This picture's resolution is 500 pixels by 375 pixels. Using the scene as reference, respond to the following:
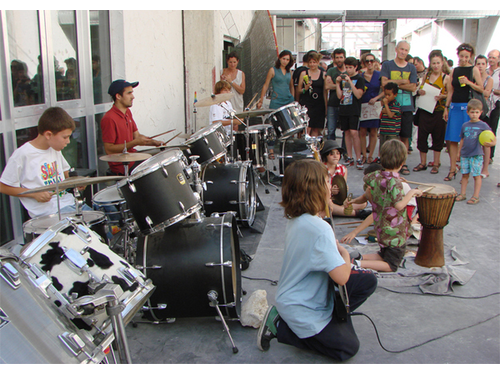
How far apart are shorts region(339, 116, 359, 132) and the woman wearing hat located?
274 centimetres

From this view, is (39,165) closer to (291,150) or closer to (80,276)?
(80,276)

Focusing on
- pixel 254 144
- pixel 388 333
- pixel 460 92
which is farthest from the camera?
pixel 460 92

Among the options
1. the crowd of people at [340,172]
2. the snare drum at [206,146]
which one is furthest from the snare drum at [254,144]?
the snare drum at [206,146]

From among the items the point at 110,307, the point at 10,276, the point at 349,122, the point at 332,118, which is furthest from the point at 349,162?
the point at 10,276

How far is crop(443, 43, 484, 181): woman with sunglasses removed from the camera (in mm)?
6488

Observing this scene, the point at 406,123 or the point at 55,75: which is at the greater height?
the point at 55,75

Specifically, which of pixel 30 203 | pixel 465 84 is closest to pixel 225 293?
pixel 30 203

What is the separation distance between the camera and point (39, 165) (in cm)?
329

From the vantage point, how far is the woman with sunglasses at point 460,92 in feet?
21.3

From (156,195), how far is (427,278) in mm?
2376

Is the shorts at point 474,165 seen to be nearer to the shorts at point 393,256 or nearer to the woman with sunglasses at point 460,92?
the woman with sunglasses at point 460,92

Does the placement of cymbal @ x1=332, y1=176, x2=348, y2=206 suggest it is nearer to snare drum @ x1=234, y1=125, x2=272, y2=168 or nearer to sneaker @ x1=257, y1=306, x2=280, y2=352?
snare drum @ x1=234, y1=125, x2=272, y2=168

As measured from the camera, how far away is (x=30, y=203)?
329cm

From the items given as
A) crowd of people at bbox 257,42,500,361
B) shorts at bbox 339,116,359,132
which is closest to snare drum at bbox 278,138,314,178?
crowd of people at bbox 257,42,500,361
